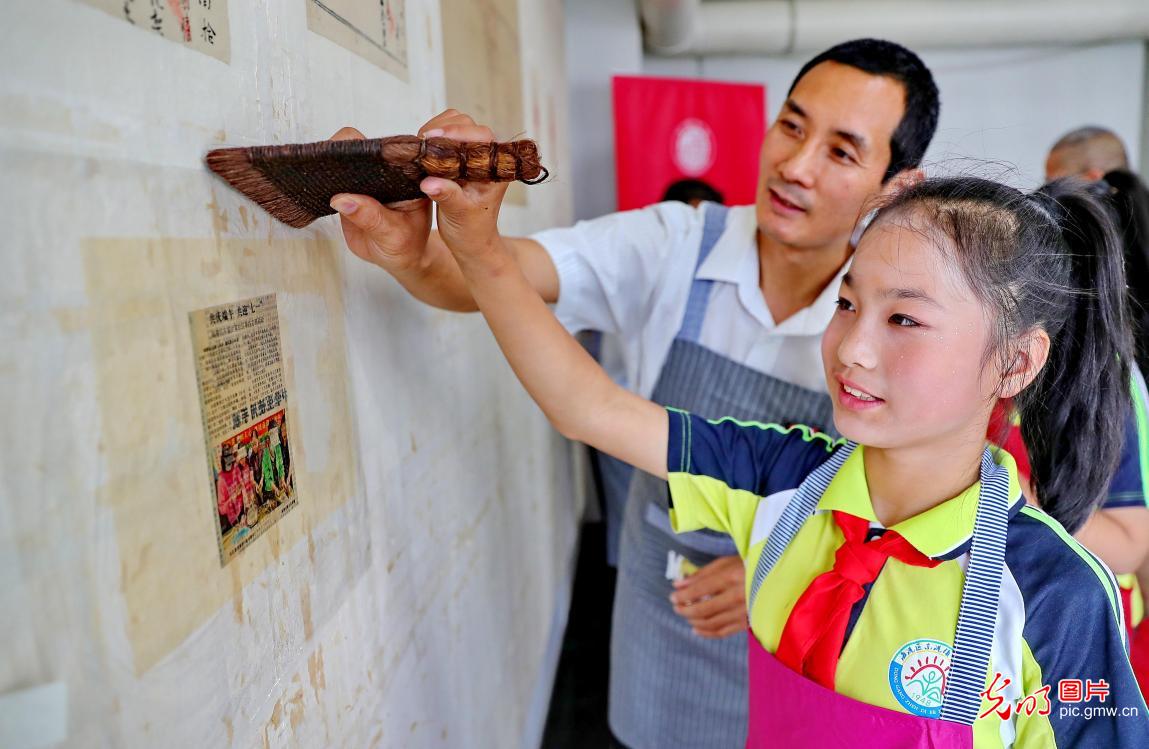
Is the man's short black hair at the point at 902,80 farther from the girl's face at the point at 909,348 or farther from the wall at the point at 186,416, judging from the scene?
the wall at the point at 186,416

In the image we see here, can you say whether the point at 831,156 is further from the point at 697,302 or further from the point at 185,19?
the point at 185,19

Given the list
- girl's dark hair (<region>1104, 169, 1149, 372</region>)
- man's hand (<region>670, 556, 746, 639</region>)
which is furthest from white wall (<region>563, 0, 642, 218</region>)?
man's hand (<region>670, 556, 746, 639</region>)

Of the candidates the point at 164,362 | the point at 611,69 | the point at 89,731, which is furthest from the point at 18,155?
the point at 611,69

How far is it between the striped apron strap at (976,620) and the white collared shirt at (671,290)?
0.44 m

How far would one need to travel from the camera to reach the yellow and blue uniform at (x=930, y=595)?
2.40ft

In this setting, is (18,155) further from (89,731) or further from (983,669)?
(983,669)

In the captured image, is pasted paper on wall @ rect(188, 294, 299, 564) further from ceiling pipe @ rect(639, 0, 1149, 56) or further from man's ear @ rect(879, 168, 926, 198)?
ceiling pipe @ rect(639, 0, 1149, 56)

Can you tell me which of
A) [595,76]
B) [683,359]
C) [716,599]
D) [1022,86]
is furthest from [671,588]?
[1022,86]

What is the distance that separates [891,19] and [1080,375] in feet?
13.3

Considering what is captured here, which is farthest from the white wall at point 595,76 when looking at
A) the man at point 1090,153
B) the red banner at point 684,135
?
the man at point 1090,153

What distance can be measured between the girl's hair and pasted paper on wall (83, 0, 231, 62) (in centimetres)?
70

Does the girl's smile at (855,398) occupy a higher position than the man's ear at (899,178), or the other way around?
the man's ear at (899,178)

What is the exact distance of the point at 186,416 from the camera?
555 millimetres

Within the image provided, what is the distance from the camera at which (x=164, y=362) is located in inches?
20.8
